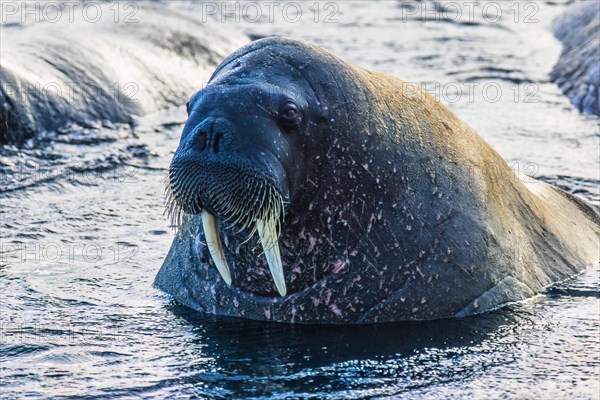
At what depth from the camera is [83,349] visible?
7.68 metres

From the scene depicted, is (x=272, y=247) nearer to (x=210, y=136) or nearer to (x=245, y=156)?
(x=245, y=156)

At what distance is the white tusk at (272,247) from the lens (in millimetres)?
7449

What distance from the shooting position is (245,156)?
724cm

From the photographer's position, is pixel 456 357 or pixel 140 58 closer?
pixel 456 357

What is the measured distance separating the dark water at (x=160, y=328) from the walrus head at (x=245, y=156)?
51 cm

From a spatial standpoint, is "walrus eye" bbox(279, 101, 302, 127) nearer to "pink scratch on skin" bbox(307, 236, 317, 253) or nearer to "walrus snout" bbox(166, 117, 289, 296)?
"walrus snout" bbox(166, 117, 289, 296)

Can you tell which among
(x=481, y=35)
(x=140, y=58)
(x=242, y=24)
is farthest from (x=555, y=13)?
(x=140, y=58)

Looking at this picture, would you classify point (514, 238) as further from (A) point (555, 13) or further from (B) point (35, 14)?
(A) point (555, 13)

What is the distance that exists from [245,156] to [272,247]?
22.3 inches

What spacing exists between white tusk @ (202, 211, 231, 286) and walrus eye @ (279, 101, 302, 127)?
0.66m

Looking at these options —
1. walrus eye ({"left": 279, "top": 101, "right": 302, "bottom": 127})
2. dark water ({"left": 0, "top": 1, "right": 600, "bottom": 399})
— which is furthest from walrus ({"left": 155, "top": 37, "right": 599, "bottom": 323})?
dark water ({"left": 0, "top": 1, "right": 600, "bottom": 399})

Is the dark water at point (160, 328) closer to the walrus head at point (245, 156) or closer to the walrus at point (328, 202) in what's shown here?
the walrus at point (328, 202)

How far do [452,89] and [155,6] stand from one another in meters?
4.00

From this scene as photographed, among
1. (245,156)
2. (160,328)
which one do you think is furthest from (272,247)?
(160,328)
